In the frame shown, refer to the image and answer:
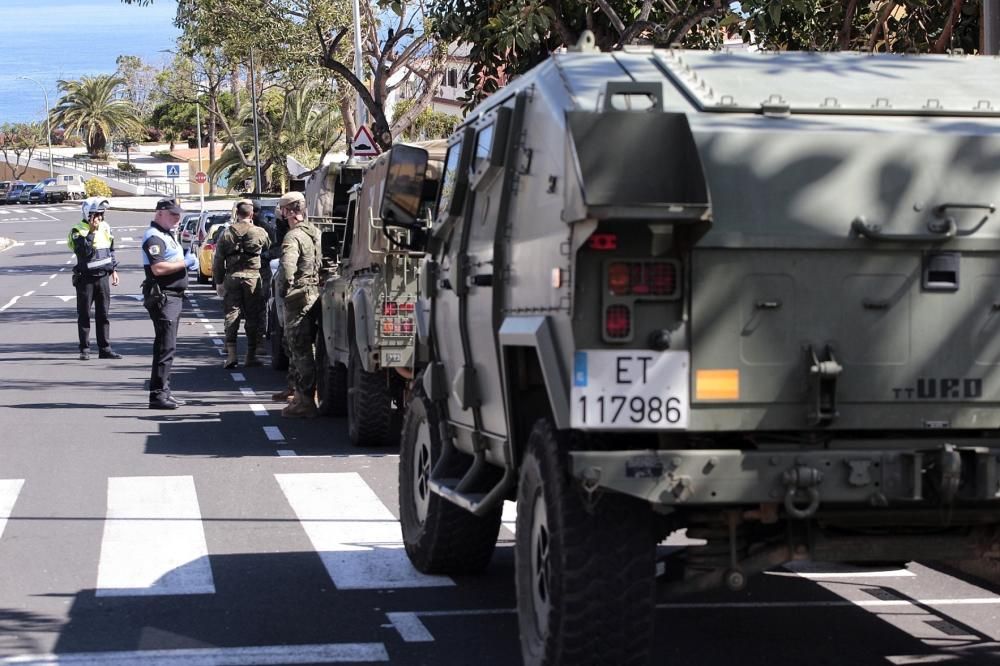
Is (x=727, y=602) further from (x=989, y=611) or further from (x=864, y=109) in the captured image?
(x=864, y=109)

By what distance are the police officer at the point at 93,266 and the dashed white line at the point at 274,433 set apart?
23.1 feet

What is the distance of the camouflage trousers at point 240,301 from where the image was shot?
1956 centimetres

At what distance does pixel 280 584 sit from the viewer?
816 centimetres

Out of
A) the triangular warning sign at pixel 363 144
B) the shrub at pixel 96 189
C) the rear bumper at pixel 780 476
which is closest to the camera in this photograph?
the rear bumper at pixel 780 476

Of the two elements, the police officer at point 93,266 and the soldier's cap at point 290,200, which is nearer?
the soldier's cap at point 290,200

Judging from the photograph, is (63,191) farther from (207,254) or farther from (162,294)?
(162,294)

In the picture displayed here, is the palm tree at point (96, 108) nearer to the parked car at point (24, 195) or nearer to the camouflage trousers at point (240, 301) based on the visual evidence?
the parked car at point (24, 195)

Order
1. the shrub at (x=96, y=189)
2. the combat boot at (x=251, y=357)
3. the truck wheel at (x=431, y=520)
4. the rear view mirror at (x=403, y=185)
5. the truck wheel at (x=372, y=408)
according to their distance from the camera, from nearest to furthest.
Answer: the rear view mirror at (x=403, y=185), the truck wheel at (x=431, y=520), the truck wheel at (x=372, y=408), the combat boot at (x=251, y=357), the shrub at (x=96, y=189)

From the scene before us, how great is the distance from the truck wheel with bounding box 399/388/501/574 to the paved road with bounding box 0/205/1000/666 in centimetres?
12

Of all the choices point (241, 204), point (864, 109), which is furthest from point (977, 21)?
point (864, 109)

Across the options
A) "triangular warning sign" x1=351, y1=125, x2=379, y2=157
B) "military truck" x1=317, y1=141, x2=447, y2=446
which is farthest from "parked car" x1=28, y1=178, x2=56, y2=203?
"military truck" x1=317, y1=141, x2=447, y2=446

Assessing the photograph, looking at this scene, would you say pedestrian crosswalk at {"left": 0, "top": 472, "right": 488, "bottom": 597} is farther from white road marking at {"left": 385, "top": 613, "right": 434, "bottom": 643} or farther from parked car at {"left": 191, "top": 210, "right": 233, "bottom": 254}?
parked car at {"left": 191, "top": 210, "right": 233, "bottom": 254}

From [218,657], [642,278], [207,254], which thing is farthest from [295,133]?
[642,278]

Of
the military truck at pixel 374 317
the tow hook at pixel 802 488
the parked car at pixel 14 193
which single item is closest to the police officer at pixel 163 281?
the military truck at pixel 374 317
